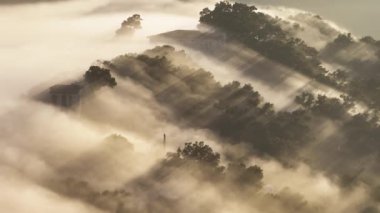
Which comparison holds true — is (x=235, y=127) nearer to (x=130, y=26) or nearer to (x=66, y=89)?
(x=66, y=89)

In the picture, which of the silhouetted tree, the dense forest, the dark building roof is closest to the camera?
the dense forest

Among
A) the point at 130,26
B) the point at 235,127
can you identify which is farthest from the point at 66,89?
the point at 130,26

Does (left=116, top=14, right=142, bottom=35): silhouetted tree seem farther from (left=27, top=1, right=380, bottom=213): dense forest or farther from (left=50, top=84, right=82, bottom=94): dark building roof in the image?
(left=50, top=84, right=82, bottom=94): dark building roof

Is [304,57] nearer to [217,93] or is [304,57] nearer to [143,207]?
[217,93]

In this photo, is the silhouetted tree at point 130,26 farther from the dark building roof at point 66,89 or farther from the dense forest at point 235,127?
the dark building roof at point 66,89

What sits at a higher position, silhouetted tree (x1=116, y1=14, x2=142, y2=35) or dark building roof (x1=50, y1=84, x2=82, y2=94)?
silhouetted tree (x1=116, y1=14, x2=142, y2=35)

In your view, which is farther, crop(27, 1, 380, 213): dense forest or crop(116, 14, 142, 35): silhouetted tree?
crop(116, 14, 142, 35): silhouetted tree

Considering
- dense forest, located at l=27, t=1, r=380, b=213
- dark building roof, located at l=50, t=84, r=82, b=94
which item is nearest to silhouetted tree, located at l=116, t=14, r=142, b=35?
dense forest, located at l=27, t=1, r=380, b=213

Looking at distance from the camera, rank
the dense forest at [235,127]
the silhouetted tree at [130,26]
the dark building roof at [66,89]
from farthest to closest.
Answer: the silhouetted tree at [130,26]
the dark building roof at [66,89]
the dense forest at [235,127]

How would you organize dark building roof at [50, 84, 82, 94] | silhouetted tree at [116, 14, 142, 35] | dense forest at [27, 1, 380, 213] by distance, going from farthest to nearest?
1. silhouetted tree at [116, 14, 142, 35]
2. dark building roof at [50, 84, 82, 94]
3. dense forest at [27, 1, 380, 213]

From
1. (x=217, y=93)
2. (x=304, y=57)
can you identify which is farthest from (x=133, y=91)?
(x=304, y=57)

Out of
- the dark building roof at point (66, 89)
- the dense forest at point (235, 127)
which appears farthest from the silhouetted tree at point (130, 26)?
the dark building roof at point (66, 89)
